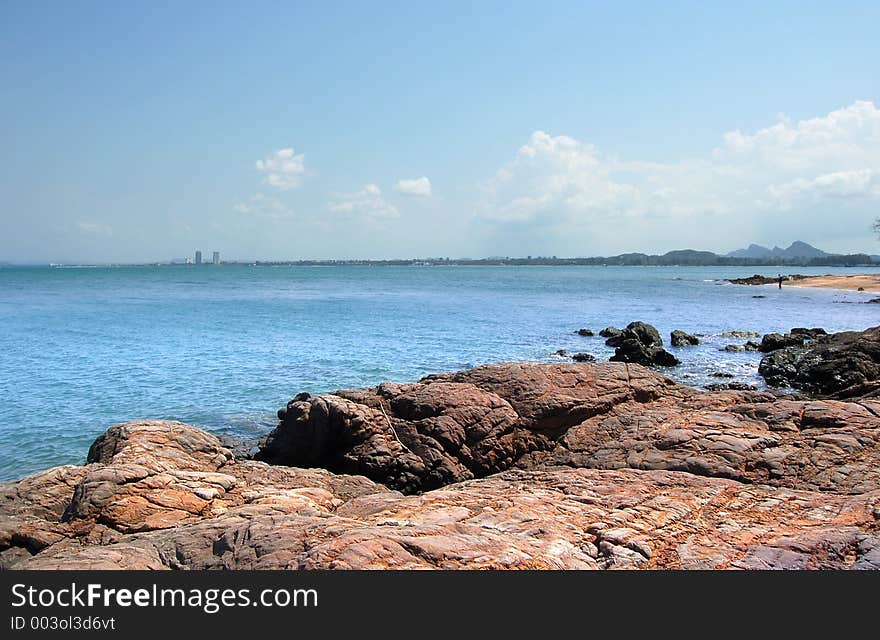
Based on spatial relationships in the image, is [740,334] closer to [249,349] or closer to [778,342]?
[778,342]

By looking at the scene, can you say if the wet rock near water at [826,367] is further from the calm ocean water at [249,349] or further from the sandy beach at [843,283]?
the sandy beach at [843,283]

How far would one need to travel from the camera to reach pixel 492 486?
8.91 m

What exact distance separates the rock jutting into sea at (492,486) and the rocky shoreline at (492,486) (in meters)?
0.04

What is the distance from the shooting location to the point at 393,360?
26391 millimetres

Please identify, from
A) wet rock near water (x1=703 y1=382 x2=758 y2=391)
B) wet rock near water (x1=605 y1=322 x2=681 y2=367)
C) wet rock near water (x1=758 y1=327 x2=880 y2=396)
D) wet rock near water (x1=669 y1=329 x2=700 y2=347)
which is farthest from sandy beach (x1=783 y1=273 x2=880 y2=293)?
wet rock near water (x1=703 y1=382 x2=758 y2=391)

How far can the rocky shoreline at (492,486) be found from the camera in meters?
5.84

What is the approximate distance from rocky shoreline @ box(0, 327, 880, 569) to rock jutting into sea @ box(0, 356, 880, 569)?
4 centimetres

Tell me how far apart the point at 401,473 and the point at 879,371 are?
774 inches

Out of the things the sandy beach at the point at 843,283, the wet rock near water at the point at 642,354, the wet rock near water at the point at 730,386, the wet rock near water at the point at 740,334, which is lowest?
the wet rock near water at the point at 730,386

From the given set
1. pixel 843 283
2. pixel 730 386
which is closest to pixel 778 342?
pixel 730 386

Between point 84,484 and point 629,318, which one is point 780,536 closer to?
point 84,484

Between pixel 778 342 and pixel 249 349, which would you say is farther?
pixel 778 342

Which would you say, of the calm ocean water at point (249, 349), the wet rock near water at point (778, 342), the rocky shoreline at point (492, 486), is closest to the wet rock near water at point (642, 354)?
the calm ocean water at point (249, 349)

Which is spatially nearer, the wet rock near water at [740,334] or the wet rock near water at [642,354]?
the wet rock near water at [642,354]
